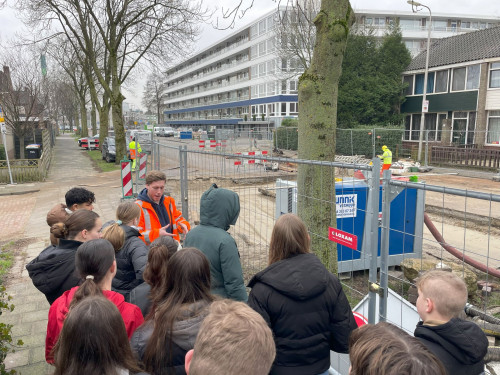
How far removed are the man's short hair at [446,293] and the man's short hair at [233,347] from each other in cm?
109

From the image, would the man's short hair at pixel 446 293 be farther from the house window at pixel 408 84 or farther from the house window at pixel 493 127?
the house window at pixel 408 84

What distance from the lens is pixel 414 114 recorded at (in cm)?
3222

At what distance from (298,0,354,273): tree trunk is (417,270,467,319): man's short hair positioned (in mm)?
2164

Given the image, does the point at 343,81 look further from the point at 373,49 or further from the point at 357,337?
the point at 357,337

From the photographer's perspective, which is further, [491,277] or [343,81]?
[343,81]

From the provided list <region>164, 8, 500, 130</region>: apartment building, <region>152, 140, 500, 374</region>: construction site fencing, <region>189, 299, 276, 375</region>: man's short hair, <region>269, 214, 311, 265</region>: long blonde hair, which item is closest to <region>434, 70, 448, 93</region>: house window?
<region>164, 8, 500, 130</region>: apartment building

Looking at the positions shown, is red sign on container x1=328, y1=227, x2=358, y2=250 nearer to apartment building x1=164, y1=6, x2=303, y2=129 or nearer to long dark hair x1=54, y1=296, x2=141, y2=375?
long dark hair x1=54, y1=296, x2=141, y2=375

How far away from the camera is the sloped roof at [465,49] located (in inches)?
1032

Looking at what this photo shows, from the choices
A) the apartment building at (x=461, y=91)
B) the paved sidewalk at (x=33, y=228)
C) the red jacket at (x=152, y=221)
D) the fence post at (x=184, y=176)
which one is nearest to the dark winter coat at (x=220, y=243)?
the red jacket at (x=152, y=221)

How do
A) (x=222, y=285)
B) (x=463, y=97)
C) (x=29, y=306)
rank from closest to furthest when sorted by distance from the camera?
(x=222, y=285), (x=29, y=306), (x=463, y=97)

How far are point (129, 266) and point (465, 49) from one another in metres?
32.4

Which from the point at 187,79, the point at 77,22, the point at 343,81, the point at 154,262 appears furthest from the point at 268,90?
the point at 154,262

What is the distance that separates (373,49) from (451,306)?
3391 cm

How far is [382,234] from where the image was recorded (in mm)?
2717
